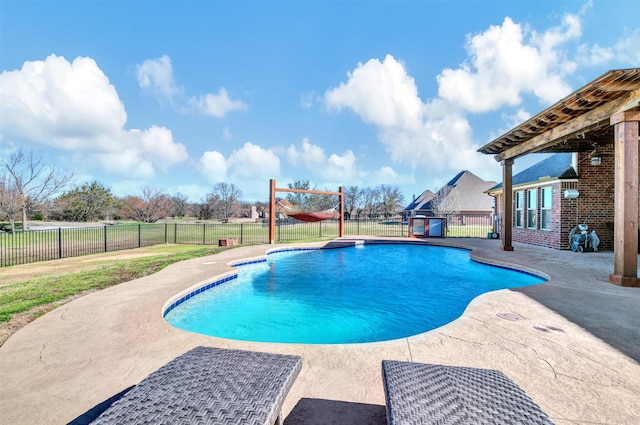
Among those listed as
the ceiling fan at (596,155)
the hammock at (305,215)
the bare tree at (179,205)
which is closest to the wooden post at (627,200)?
the ceiling fan at (596,155)

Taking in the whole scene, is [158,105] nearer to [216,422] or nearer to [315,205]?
[216,422]

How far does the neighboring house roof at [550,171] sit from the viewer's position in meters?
9.54

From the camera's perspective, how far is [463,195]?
33.7 metres

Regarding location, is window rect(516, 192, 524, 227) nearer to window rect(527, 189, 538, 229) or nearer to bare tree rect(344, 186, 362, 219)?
window rect(527, 189, 538, 229)

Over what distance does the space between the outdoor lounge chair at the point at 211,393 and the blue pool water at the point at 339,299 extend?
2639 mm

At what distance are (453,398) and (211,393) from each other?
116 cm

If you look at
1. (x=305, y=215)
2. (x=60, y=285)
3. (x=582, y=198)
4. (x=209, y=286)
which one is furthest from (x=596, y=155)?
(x=60, y=285)

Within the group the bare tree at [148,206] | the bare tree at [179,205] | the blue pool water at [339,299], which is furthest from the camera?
the bare tree at [179,205]

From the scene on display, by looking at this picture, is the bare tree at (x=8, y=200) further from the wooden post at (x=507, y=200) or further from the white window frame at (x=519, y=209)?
the white window frame at (x=519, y=209)

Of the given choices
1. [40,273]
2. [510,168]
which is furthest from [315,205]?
[40,273]

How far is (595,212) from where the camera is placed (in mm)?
9430

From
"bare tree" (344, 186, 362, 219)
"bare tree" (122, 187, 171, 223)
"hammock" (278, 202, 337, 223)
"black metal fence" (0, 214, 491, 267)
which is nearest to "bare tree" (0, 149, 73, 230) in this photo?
"black metal fence" (0, 214, 491, 267)

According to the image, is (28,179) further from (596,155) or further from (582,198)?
(596,155)

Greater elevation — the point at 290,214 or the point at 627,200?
the point at 627,200
